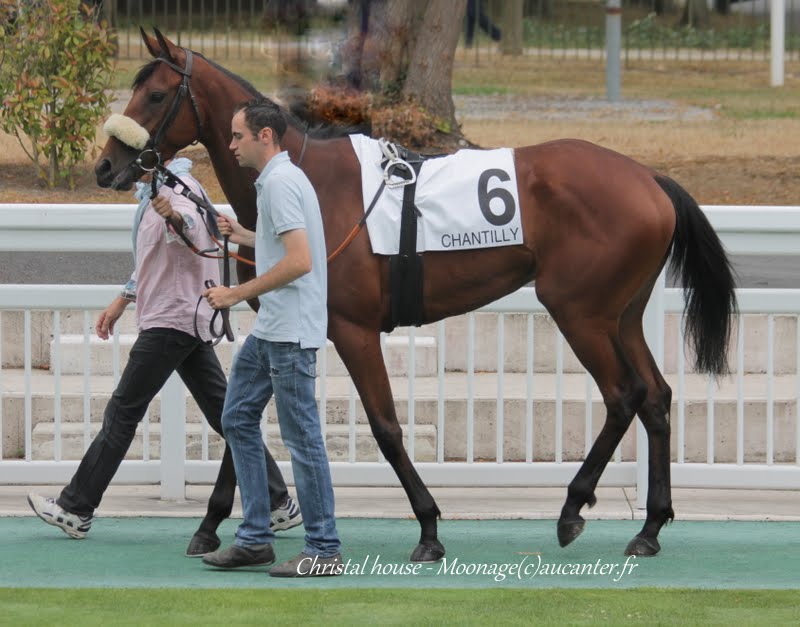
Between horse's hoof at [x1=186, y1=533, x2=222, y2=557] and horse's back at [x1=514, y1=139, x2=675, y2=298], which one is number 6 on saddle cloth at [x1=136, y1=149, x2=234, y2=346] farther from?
horse's back at [x1=514, y1=139, x2=675, y2=298]

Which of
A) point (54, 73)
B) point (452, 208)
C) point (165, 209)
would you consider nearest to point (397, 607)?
point (452, 208)

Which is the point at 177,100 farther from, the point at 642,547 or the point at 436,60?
the point at 436,60

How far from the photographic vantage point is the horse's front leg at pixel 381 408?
6.19 m

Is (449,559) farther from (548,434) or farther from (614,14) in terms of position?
(614,14)

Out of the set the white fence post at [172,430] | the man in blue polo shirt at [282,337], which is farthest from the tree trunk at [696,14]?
the man in blue polo shirt at [282,337]

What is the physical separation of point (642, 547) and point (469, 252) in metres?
1.33

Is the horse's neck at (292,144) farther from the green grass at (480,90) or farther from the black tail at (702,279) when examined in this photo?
the green grass at (480,90)

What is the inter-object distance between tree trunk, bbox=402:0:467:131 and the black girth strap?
32.8 ft

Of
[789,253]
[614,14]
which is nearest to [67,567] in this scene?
[789,253]

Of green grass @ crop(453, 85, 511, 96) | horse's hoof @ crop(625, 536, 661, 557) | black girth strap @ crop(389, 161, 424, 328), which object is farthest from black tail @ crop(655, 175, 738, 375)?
green grass @ crop(453, 85, 511, 96)

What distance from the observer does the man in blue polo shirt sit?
561 centimetres

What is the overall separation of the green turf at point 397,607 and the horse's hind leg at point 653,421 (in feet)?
2.70

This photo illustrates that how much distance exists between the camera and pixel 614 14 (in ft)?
69.6

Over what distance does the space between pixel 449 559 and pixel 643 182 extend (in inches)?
64.7
